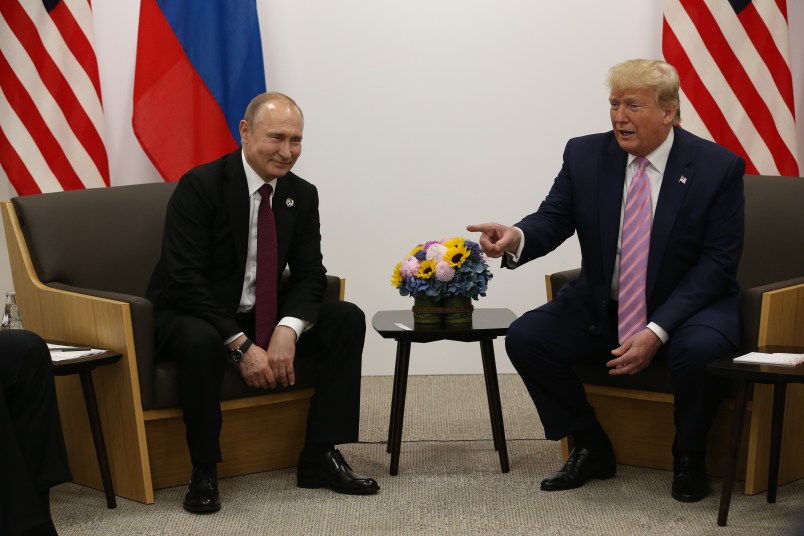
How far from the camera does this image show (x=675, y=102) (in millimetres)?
3703

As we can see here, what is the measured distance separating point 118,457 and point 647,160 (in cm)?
197

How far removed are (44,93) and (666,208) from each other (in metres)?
2.71

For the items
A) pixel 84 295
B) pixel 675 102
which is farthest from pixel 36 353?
pixel 675 102

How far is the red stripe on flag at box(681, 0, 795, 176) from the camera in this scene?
4938 mm

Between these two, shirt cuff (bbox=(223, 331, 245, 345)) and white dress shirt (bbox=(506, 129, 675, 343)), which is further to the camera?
white dress shirt (bbox=(506, 129, 675, 343))

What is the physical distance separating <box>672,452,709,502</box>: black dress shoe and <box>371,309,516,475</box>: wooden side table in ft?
1.96

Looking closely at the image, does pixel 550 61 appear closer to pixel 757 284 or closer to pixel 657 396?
pixel 757 284

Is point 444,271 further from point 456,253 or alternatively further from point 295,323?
point 295,323

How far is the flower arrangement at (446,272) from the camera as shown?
3.79 meters

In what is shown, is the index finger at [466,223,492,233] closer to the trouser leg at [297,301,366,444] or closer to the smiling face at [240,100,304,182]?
the trouser leg at [297,301,366,444]

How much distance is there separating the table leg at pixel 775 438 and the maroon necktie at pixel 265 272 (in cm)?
162

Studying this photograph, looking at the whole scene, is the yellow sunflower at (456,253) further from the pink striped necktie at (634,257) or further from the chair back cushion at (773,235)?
the chair back cushion at (773,235)

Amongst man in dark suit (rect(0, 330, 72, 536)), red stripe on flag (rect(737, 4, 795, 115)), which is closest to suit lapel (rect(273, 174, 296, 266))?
man in dark suit (rect(0, 330, 72, 536))

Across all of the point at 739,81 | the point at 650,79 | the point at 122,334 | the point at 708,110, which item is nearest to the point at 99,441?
the point at 122,334
